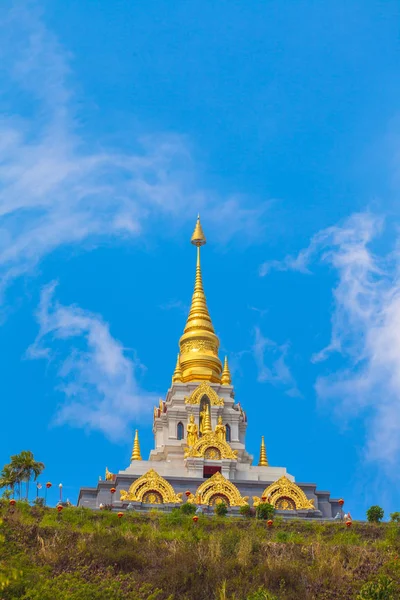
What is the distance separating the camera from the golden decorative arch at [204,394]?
203 feet

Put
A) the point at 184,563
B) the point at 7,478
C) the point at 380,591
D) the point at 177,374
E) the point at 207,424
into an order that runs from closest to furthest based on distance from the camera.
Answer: the point at 380,591
the point at 184,563
the point at 7,478
the point at 207,424
the point at 177,374

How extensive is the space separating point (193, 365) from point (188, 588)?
34259mm

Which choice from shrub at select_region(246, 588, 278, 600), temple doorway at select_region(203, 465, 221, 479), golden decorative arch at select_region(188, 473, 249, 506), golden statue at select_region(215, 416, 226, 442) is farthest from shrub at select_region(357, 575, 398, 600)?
golden statue at select_region(215, 416, 226, 442)

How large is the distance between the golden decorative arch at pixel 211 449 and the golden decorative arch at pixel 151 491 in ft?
14.5

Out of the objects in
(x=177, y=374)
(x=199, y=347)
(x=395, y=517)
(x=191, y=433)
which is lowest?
(x=395, y=517)

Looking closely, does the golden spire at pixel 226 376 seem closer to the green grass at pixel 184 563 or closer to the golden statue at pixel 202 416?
the golden statue at pixel 202 416

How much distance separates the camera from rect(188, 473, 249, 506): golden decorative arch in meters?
50.8

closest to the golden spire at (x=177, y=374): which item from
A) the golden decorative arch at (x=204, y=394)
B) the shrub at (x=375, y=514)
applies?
the golden decorative arch at (x=204, y=394)

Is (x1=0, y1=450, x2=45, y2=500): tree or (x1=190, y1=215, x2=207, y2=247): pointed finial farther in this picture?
(x1=190, y1=215, x2=207, y2=247): pointed finial

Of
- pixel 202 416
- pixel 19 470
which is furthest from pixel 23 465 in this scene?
pixel 202 416

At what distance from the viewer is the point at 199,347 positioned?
65.8 metres

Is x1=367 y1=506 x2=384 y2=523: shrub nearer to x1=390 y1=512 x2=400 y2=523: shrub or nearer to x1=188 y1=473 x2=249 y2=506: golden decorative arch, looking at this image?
x1=390 y1=512 x2=400 y2=523: shrub

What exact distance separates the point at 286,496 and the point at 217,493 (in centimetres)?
387

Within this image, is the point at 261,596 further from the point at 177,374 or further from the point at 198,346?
the point at 198,346
